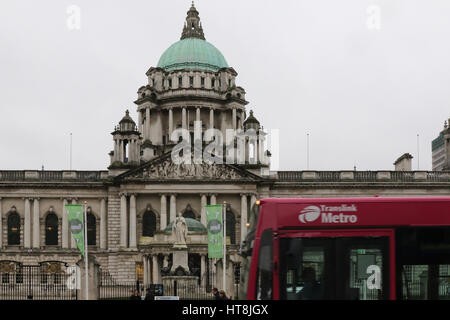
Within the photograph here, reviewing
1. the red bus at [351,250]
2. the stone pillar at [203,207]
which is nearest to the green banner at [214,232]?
the red bus at [351,250]

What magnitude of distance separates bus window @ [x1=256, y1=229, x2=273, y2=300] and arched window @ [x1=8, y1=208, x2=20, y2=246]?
60712 mm

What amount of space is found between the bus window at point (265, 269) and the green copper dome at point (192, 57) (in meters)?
76.9

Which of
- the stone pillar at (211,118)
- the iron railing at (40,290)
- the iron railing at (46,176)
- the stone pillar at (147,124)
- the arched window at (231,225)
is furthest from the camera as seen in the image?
the stone pillar at (147,124)

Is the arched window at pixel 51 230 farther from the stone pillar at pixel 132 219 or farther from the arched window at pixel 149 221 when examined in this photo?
the arched window at pixel 149 221

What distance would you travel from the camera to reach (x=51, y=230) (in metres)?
75.9

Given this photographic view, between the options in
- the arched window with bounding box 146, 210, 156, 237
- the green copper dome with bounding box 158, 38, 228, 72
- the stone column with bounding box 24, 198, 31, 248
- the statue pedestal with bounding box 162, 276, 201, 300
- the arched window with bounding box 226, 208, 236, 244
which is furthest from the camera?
the green copper dome with bounding box 158, 38, 228, 72

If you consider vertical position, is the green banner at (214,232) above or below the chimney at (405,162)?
below

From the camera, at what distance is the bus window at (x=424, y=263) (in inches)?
743

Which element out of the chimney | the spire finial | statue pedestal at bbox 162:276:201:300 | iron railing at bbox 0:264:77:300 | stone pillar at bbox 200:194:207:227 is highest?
the spire finial

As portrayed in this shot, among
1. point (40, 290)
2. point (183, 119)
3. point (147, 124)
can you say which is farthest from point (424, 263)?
point (147, 124)

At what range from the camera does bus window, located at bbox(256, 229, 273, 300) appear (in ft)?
62.1

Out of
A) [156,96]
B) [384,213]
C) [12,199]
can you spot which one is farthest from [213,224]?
[156,96]

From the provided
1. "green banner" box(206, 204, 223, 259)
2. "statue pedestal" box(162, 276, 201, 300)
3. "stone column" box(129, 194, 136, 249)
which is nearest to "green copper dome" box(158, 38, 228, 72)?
"stone column" box(129, 194, 136, 249)

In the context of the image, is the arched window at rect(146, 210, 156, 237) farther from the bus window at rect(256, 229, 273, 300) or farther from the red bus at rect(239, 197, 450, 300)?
the bus window at rect(256, 229, 273, 300)
